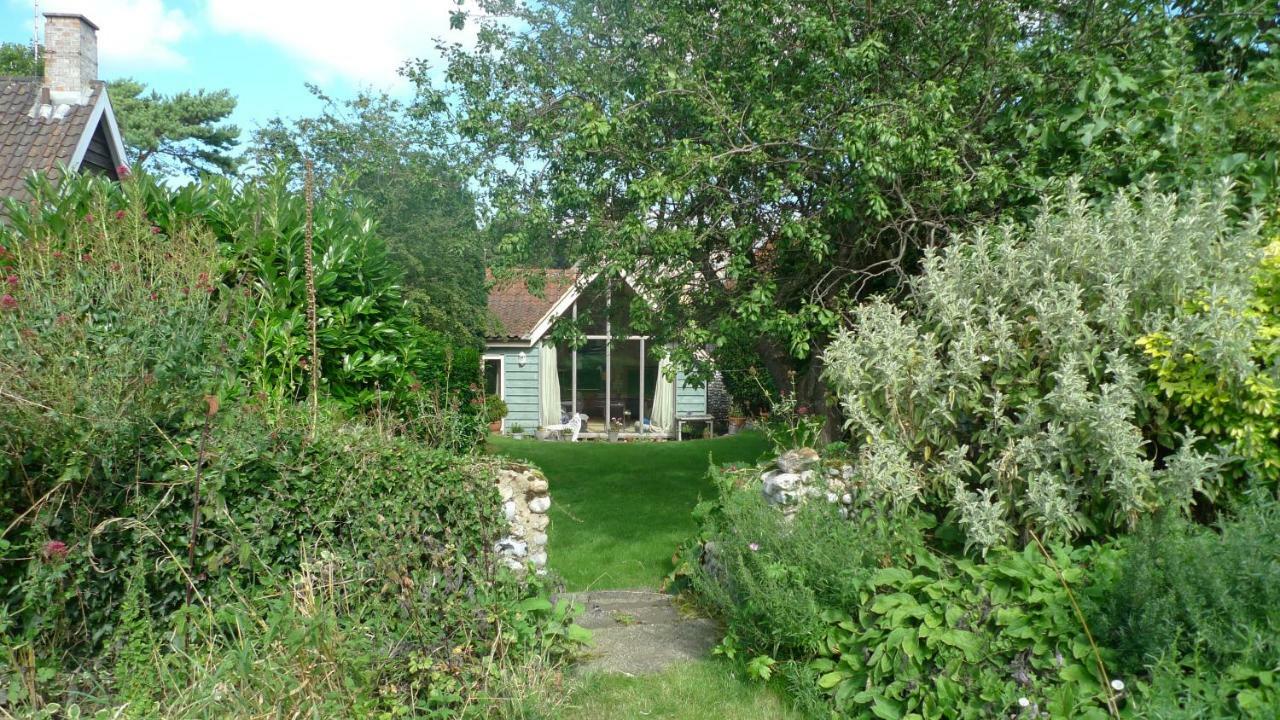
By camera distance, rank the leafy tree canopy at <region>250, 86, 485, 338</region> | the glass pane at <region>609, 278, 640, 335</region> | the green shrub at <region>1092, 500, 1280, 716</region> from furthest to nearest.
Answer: the leafy tree canopy at <region>250, 86, 485, 338</region> < the glass pane at <region>609, 278, 640, 335</region> < the green shrub at <region>1092, 500, 1280, 716</region>

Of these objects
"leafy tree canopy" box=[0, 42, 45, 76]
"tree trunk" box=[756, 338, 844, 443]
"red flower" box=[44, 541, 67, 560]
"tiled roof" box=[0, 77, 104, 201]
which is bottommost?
"red flower" box=[44, 541, 67, 560]

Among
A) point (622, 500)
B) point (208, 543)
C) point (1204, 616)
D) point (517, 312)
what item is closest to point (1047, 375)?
point (1204, 616)

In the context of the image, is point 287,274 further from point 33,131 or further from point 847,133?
point 33,131

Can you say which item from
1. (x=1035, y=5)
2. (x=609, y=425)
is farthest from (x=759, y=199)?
(x=609, y=425)

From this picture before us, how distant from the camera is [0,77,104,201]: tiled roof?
11.5 m

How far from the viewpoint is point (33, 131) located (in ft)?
40.0

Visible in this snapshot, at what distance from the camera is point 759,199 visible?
773 centimetres

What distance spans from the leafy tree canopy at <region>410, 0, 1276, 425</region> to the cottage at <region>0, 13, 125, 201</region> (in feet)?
22.3

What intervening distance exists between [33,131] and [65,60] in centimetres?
117

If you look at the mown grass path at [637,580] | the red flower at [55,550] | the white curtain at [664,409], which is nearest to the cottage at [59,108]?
Result: the mown grass path at [637,580]

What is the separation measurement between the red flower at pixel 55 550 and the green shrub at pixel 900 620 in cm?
309

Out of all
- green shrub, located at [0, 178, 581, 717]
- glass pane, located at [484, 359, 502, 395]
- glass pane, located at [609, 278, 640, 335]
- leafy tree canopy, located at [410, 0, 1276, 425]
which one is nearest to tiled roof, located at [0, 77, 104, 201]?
leafy tree canopy, located at [410, 0, 1276, 425]

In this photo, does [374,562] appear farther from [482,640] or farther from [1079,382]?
[1079,382]

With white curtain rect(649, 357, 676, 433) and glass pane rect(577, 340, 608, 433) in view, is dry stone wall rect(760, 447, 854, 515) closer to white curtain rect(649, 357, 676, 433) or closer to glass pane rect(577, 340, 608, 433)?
white curtain rect(649, 357, 676, 433)
